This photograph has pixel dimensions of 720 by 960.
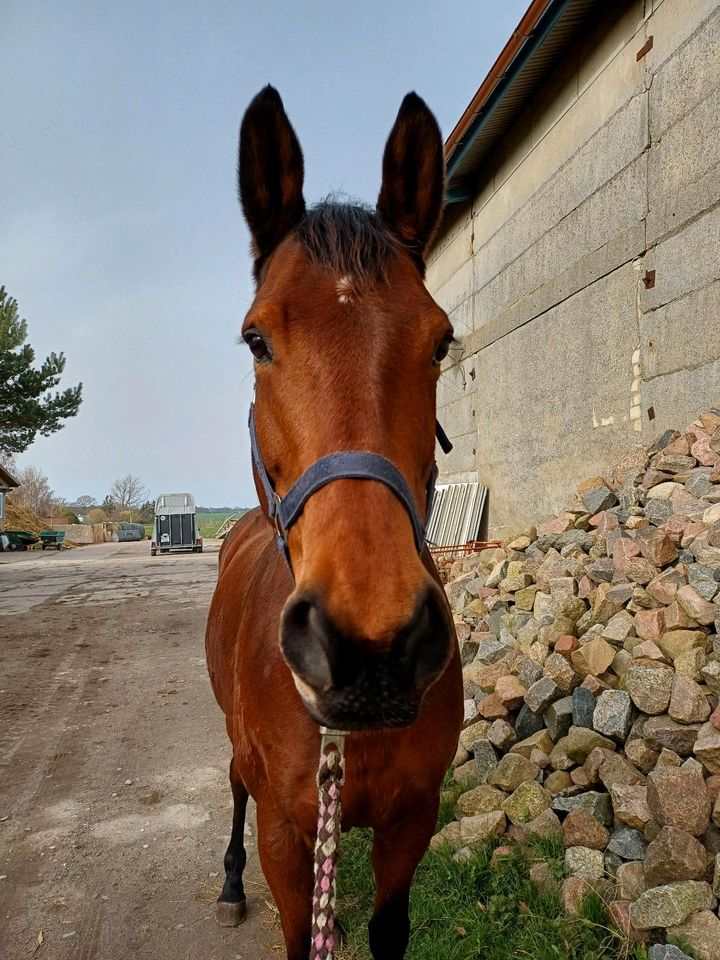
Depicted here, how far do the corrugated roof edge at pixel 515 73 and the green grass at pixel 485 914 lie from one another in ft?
14.0

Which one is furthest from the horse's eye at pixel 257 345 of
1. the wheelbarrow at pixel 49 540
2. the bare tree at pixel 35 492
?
the bare tree at pixel 35 492

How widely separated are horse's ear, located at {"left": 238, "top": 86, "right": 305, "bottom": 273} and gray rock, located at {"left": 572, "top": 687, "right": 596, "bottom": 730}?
2.41 meters

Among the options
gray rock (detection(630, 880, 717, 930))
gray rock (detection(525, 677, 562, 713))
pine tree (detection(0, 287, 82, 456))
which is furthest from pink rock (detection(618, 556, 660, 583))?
pine tree (detection(0, 287, 82, 456))

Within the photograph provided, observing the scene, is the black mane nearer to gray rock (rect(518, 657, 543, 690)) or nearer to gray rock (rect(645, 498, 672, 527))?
gray rock (rect(518, 657, 543, 690))

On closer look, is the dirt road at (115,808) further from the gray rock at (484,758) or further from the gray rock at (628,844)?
the gray rock at (628,844)

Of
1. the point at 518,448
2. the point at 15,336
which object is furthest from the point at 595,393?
the point at 15,336

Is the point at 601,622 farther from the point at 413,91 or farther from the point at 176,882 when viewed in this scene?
the point at 413,91

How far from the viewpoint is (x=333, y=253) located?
4.31ft

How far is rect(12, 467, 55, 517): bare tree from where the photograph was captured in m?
54.3

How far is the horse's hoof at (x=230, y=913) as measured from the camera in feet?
8.18

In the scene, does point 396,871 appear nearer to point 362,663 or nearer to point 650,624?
point 362,663

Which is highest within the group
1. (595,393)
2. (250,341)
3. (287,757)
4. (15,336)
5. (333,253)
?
(15,336)

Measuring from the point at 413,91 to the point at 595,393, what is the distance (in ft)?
12.3

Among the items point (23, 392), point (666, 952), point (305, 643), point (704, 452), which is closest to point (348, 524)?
point (305, 643)
